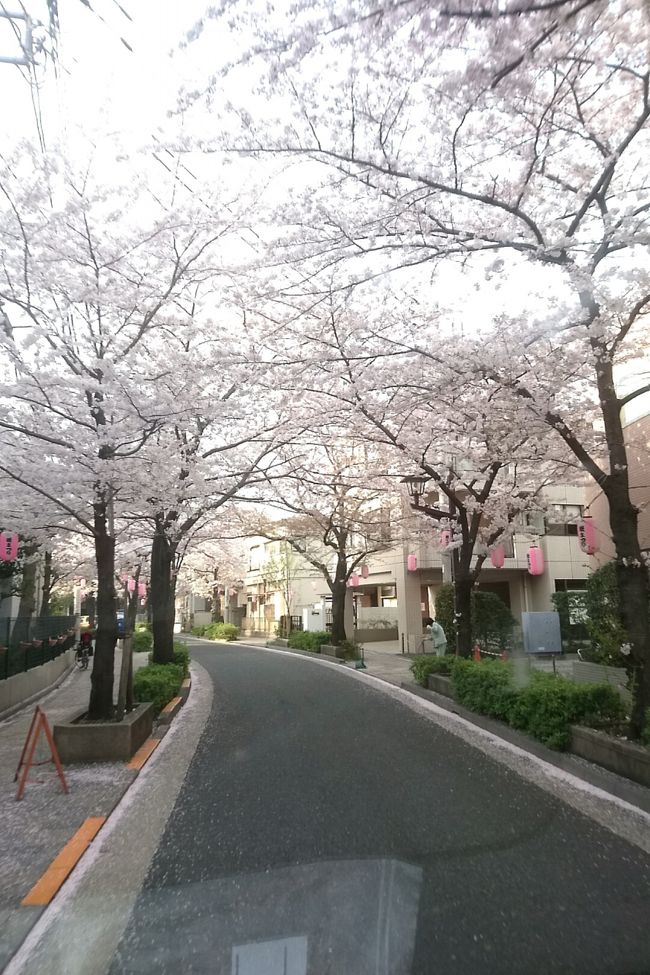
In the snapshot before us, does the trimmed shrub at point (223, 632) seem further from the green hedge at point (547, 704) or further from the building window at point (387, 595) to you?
the green hedge at point (547, 704)

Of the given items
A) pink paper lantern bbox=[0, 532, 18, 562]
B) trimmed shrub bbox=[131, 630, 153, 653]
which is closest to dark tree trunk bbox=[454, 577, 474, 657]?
pink paper lantern bbox=[0, 532, 18, 562]

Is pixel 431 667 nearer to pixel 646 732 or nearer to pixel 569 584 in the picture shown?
pixel 646 732

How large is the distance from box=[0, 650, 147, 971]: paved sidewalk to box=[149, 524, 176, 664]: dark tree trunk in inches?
244

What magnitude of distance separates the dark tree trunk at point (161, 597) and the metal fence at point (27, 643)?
301 centimetres

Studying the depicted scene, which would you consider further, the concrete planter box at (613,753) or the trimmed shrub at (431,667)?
the trimmed shrub at (431,667)

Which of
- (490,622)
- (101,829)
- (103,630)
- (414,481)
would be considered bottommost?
(101,829)

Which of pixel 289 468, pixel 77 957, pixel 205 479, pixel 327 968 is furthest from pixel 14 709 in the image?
pixel 327 968

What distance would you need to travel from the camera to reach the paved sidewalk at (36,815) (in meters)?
3.97

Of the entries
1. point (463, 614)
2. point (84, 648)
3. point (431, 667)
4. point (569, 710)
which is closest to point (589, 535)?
point (463, 614)

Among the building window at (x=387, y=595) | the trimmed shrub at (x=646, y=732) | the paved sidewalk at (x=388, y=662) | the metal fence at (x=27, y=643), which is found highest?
the building window at (x=387, y=595)

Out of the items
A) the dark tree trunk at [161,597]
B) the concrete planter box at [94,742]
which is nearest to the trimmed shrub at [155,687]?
the concrete planter box at [94,742]

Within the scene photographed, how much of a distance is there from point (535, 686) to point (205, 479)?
8.14 m

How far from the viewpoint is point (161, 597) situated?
1559 cm

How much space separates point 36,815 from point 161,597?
9.76 metres
